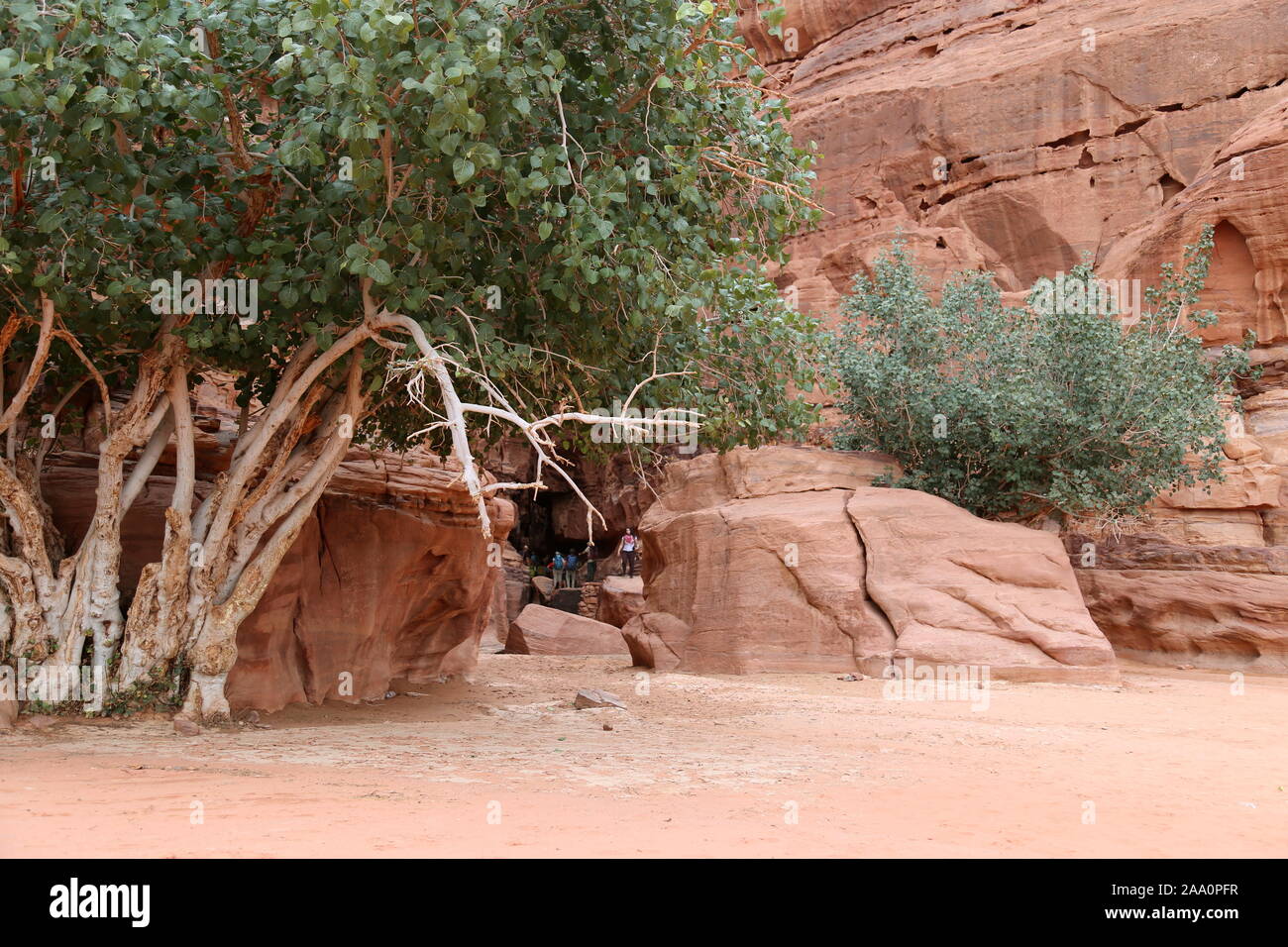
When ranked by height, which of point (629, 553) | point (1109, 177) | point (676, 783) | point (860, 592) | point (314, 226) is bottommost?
point (676, 783)

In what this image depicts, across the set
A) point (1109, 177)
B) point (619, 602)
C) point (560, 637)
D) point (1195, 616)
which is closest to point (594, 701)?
point (1195, 616)

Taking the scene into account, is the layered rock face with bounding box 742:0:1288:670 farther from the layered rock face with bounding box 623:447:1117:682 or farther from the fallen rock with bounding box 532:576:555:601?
the fallen rock with bounding box 532:576:555:601

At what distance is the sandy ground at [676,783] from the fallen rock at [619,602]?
13043mm

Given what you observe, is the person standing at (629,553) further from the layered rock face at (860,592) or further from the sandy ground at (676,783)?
the sandy ground at (676,783)

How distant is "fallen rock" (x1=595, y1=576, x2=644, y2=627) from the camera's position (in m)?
23.3

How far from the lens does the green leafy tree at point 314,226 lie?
6.32 m

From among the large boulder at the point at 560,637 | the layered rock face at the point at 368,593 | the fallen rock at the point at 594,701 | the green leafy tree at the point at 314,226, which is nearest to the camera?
the green leafy tree at the point at 314,226

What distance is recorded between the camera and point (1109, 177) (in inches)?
1019

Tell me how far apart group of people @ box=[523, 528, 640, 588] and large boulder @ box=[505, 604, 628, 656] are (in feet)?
24.2

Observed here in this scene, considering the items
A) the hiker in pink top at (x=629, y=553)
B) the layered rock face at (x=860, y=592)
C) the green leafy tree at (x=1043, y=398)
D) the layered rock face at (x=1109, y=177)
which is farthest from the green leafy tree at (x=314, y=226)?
the hiker in pink top at (x=629, y=553)

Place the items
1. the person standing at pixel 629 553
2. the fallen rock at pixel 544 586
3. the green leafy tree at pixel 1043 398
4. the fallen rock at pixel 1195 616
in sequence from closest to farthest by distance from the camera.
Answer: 1. the fallen rock at pixel 1195 616
2. the green leafy tree at pixel 1043 398
3. the person standing at pixel 629 553
4. the fallen rock at pixel 544 586

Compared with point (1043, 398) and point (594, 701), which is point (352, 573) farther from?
point (1043, 398)

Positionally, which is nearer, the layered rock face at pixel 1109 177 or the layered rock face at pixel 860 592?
the layered rock face at pixel 860 592

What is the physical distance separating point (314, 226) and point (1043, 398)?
36.1 ft
